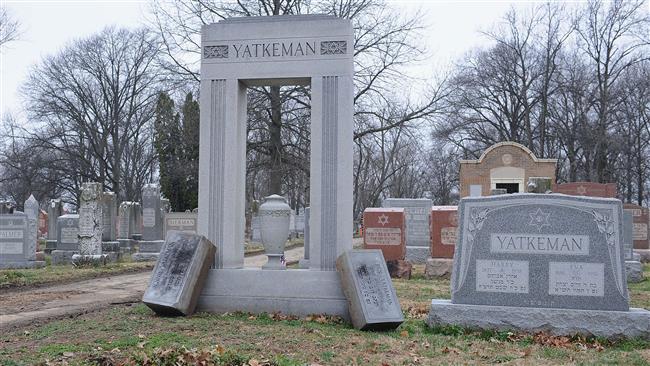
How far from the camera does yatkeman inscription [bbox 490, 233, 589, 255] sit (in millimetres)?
7340

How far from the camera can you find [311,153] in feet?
27.7

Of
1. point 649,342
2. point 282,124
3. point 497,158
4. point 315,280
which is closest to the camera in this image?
point 649,342

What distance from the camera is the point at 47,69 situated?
152ft

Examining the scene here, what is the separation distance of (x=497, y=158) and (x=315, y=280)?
23209mm

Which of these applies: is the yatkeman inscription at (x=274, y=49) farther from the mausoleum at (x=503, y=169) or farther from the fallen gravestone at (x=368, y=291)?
the mausoleum at (x=503, y=169)

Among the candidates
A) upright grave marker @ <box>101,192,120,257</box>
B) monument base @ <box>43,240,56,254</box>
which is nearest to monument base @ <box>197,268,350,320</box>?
upright grave marker @ <box>101,192,120,257</box>

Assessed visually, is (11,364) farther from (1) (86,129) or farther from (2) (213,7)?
(1) (86,129)

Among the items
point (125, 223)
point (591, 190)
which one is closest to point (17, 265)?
point (125, 223)

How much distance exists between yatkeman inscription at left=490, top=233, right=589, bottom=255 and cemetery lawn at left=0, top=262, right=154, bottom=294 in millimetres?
10108

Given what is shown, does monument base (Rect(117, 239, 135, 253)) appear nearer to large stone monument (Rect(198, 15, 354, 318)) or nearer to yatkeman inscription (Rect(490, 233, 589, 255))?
large stone monument (Rect(198, 15, 354, 318))

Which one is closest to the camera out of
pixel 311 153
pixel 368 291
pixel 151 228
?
pixel 368 291

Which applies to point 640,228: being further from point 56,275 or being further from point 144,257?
point 56,275

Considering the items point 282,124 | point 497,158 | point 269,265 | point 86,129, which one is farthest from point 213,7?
point 86,129

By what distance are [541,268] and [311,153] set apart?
3290mm
